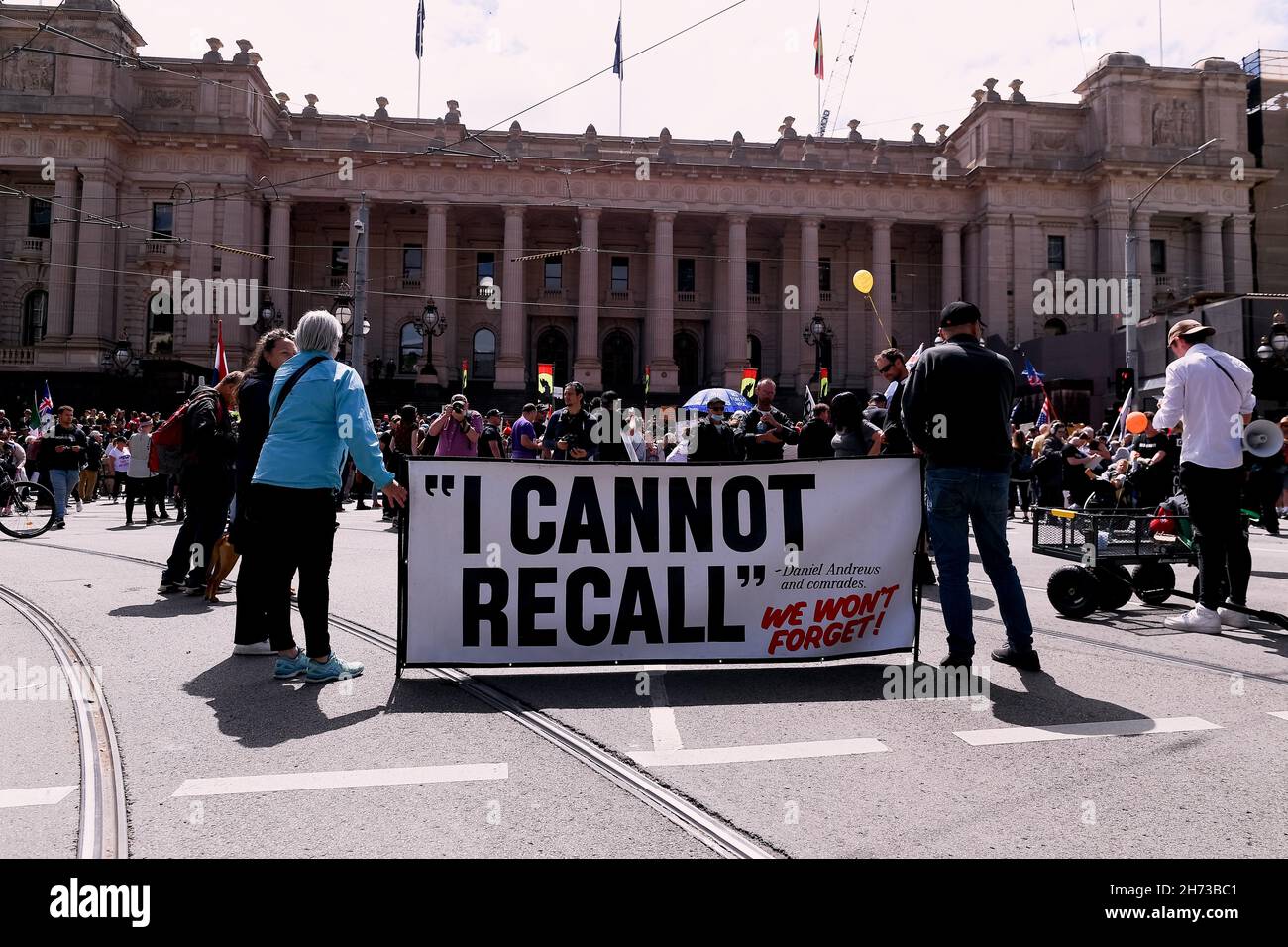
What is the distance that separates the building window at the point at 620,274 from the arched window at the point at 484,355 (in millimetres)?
7882

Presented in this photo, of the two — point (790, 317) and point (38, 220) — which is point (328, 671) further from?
point (38, 220)

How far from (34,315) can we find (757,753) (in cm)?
5374

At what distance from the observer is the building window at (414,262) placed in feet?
173

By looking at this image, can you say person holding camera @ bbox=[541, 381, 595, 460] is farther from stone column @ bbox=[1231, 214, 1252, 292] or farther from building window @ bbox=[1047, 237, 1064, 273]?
stone column @ bbox=[1231, 214, 1252, 292]

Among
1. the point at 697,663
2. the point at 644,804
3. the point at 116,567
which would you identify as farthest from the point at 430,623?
the point at 116,567

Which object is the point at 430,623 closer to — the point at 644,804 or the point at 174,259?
the point at 644,804

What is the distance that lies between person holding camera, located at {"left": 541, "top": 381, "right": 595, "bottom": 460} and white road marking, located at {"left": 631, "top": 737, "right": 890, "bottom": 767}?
655 cm

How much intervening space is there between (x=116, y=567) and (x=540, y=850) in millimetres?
8813

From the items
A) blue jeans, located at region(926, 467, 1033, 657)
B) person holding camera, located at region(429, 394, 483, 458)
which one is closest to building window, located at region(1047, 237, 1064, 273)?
person holding camera, located at region(429, 394, 483, 458)

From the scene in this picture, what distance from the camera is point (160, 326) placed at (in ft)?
151

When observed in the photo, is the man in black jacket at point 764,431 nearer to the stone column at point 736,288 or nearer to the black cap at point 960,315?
the black cap at point 960,315

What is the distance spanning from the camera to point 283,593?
525 cm

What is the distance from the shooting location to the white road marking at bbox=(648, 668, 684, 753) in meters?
4.00

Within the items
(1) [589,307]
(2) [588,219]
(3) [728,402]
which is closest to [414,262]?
(2) [588,219]
